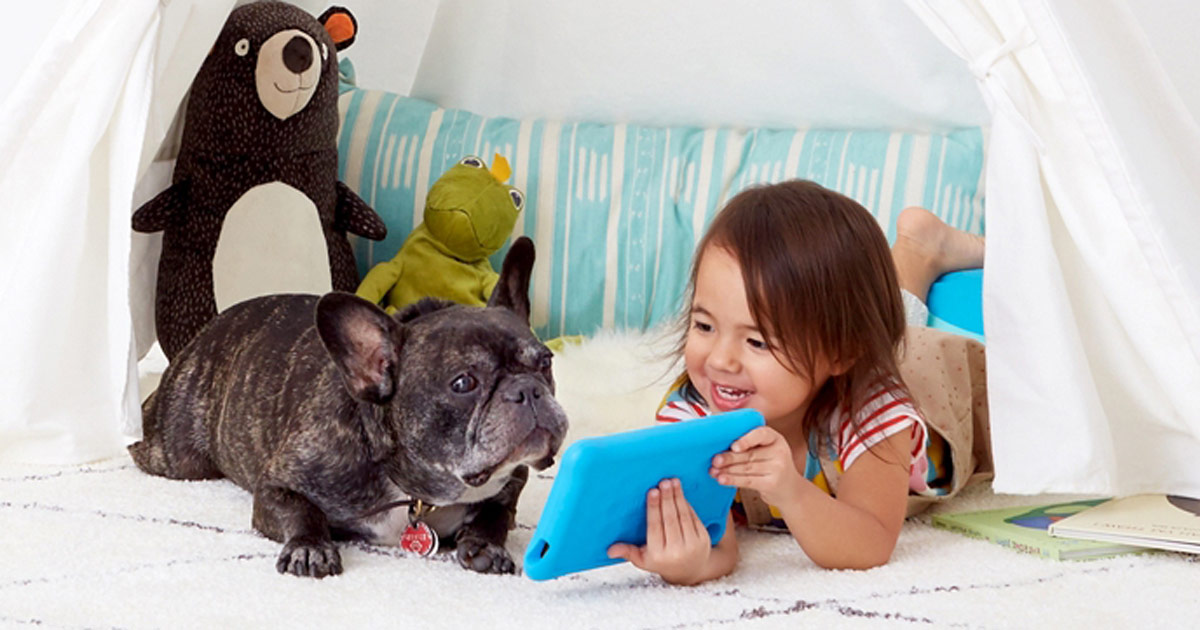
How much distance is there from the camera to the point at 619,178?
8.00ft

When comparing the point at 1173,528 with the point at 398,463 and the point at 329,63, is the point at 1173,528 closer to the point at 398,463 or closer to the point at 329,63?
the point at 398,463

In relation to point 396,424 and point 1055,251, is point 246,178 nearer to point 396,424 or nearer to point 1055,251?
point 396,424

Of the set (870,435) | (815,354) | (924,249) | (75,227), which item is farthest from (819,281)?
(75,227)

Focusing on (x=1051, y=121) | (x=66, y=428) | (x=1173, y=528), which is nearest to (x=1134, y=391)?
(x=1173, y=528)

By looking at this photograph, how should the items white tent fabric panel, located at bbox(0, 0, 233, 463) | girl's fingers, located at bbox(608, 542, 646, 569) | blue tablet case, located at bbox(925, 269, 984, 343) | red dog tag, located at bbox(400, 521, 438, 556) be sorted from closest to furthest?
girl's fingers, located at bbox(608, 542, 646, 569)
red dog tag, located at bbox(400, 521, 438, 556)
white tent fabric panel, located at bbox(0, 0, 233, 463)
blue tablet case, located at bbox(925, 269, 984, 343)

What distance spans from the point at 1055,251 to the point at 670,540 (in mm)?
646

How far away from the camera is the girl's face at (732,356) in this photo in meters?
1.34

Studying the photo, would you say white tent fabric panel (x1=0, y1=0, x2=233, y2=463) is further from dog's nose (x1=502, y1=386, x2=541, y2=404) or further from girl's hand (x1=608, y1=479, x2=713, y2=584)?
girl's hand (x1=608, y1=479, x2=713, y2=584)

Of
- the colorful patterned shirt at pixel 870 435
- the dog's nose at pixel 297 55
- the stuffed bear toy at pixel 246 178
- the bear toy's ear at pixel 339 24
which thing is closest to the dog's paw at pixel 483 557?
the colorful patterned shirt at pixel 870 435

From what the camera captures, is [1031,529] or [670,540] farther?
[1031,529]

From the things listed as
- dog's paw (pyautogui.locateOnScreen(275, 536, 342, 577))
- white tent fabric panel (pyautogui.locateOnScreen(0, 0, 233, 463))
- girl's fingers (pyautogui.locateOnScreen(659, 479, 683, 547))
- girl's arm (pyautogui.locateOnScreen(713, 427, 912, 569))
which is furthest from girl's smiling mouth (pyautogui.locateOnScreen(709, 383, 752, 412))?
white tent fabric panel (pyautogui.locateOnScreen(0, 0, 233, 463))

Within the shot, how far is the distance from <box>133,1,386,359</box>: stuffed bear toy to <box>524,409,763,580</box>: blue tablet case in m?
1.11

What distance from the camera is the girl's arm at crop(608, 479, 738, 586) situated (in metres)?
1.19

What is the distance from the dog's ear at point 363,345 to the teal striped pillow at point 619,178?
1.13 metres
